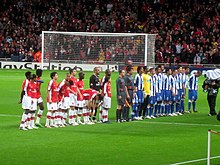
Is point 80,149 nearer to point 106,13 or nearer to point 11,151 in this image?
point 11,151

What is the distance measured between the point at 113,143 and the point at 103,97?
216 inches

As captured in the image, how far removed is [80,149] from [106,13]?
43196 mm

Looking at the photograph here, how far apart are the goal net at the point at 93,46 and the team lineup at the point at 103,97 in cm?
1172

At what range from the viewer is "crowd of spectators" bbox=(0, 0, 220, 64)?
5275cm

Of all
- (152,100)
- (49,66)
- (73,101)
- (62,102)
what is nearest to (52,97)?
(62,102)

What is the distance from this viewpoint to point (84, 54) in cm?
4472

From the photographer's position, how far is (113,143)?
20.5m

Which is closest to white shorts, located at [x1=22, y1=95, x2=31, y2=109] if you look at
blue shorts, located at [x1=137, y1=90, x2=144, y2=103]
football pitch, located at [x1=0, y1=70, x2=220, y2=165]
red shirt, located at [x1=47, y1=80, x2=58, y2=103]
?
football pitch, located at [x1=0, y1=70, x2=220, y2=165]

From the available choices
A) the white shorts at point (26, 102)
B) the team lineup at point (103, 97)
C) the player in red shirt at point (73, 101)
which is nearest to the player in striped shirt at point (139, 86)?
the team lineup at point (103, 97)

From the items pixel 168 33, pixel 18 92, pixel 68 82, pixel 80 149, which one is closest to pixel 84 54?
pixel 18 92

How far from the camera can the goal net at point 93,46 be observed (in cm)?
4266

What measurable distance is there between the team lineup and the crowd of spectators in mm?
20819

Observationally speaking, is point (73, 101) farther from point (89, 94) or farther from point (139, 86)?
point (139, 86)

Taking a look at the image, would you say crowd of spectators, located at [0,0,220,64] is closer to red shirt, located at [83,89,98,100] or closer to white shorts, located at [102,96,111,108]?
white shorts, located at [102,96,111,108]
